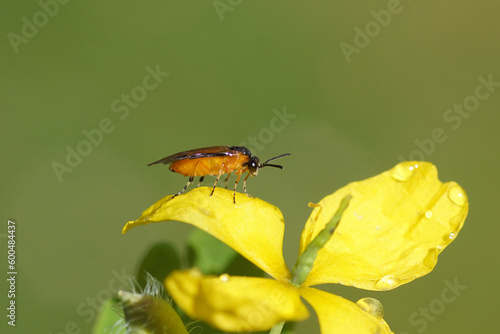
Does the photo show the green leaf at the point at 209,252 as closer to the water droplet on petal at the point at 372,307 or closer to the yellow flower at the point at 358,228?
the yellow flower at the point at 358,228

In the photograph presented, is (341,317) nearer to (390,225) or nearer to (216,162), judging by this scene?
(390,225)

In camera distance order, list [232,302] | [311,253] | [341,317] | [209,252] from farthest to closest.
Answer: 1. [209,252]
2. [311,253]
3. [341,317]
4. [232,302]

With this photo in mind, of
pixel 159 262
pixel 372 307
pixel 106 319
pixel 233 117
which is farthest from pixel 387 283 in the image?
pixel 233 117

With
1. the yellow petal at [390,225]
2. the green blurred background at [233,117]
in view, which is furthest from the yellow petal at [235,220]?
the green blurred background at [233,117]

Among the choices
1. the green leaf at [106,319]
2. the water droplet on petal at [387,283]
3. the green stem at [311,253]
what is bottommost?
the water droplet on petal at [387,283]

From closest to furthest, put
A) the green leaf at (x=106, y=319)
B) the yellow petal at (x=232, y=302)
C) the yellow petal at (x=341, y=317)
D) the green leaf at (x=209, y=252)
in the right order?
1. the yellow petal at (x=232, y=302)
2. the yellow petal at (x=341, y=317)
3. the green leaf at (x=106, y=319)
4. the green leaf at (x=209, y=252)

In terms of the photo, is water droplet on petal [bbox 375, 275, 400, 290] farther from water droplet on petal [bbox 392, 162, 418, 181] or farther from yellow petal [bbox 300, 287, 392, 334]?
water droplet on petal [bbox 392, 162, 418, 181]

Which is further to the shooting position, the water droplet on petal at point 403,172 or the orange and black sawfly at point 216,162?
the orange and black sawfly at point 216,162

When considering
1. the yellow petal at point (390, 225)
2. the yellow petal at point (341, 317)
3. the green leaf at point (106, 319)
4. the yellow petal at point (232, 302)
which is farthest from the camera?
the yellow petal at point (390, 225)
